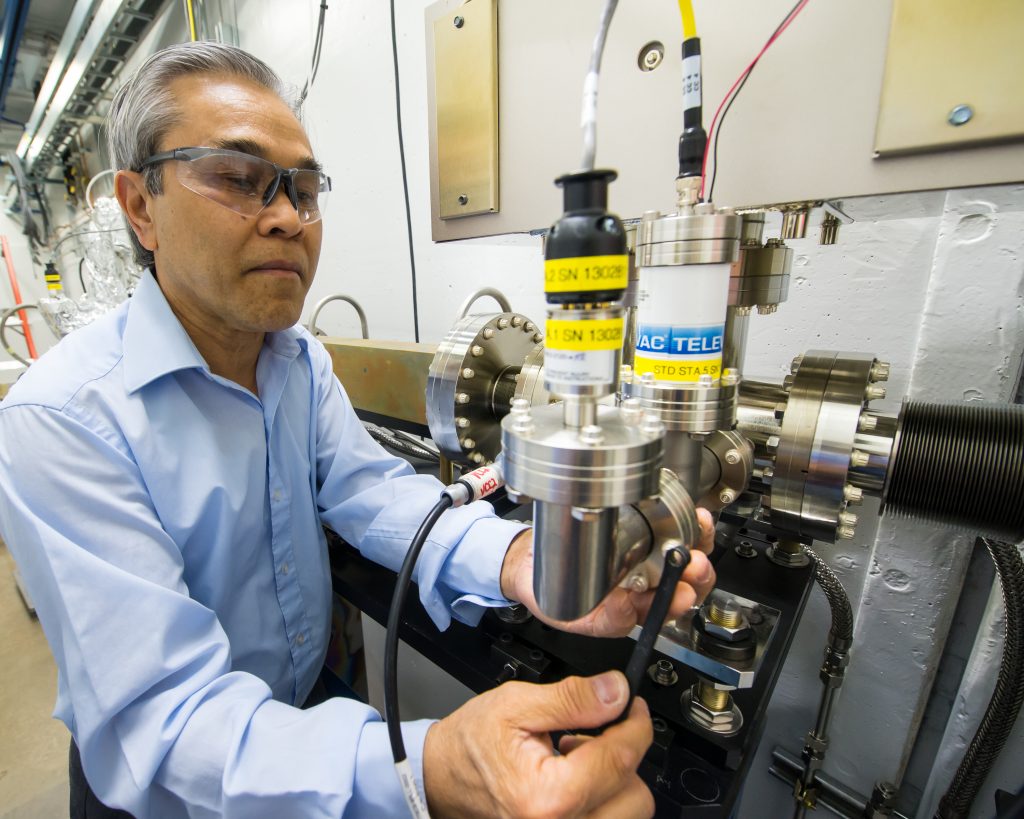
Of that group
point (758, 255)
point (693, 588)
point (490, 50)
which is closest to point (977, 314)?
point (758, 255)

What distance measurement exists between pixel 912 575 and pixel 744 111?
747mm

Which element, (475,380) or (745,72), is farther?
(475,380)

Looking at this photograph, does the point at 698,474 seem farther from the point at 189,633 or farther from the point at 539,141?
the point at 189,633

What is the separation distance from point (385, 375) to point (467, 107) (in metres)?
0.51

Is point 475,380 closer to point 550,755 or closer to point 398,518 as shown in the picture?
point 398,518

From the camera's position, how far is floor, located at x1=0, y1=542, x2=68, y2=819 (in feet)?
4.44

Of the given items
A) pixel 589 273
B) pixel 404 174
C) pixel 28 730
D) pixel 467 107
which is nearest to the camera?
pixel 589 273

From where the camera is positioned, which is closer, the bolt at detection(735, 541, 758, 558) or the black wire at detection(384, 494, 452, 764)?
the black wire at detection(384, 494, 452, 764)

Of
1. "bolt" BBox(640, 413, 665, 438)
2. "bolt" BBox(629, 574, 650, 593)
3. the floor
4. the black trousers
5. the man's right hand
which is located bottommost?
the floor

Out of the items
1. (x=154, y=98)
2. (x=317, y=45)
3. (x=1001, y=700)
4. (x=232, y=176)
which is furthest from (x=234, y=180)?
(x=317, y=45)

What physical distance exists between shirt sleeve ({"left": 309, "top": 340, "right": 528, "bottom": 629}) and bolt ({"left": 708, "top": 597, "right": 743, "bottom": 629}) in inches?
9.4

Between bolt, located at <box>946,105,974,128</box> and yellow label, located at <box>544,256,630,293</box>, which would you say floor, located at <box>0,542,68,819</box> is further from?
bolt, located at <box>946,105,974,128</box>

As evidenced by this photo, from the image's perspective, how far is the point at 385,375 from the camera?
37.3 inches

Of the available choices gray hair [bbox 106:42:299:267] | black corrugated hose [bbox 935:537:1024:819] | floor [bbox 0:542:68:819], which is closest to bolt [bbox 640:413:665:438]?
black corrugated hose [bbox 935:537:1024:819]
